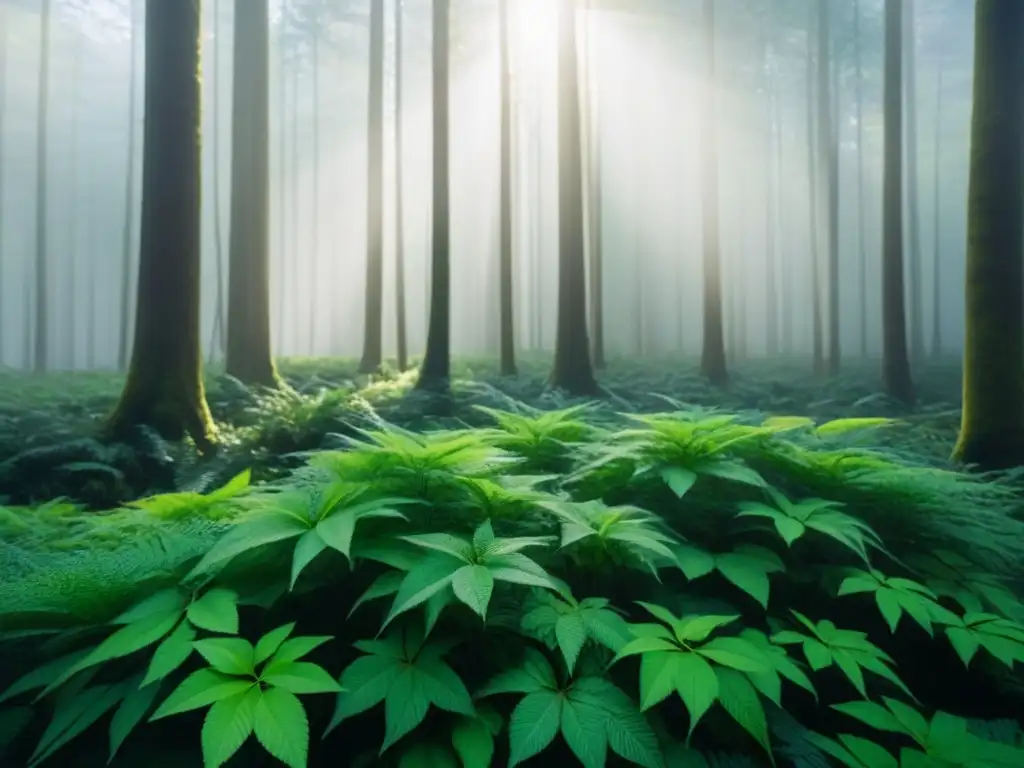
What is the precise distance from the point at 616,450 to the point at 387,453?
1054 mm

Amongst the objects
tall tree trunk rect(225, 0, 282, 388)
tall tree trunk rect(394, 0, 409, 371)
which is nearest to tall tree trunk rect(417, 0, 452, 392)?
tall tree trunk rect(225, 0, 282, 388)

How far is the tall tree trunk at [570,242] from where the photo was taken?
13.6 m

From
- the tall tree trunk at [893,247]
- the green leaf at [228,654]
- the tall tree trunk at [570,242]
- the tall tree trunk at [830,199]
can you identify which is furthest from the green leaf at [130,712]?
the tall tree trunk at [830,199]

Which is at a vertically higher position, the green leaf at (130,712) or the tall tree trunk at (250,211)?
the tall tree trunk at (250,211)

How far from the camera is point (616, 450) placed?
321cm

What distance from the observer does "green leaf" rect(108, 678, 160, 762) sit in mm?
1787

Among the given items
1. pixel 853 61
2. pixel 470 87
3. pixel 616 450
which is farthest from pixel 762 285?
pixel 616 450

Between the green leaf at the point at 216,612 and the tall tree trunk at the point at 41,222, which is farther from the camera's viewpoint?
the tall tree trunk at the point at 41,222

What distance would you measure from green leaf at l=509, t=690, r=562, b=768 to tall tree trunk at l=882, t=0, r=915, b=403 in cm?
1515

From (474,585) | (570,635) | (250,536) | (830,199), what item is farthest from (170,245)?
(830,199)

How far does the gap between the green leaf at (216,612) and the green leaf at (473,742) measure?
2.16ft

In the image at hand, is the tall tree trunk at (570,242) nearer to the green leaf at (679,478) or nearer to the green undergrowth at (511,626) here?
the green undergrowth at (511,626)

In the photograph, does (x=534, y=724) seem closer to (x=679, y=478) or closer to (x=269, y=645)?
(x=269, y=645)

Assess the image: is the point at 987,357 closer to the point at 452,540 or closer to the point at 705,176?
the point at 452,540
